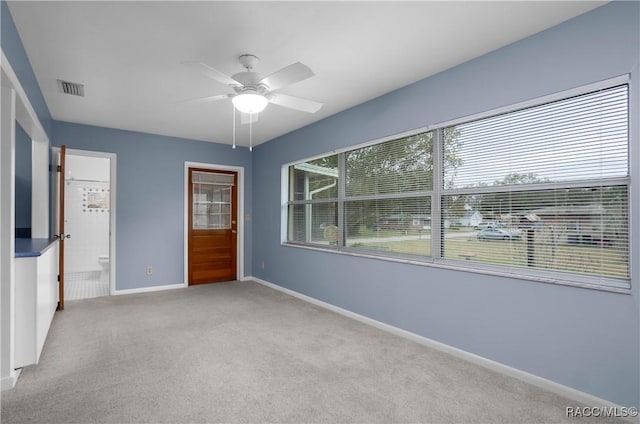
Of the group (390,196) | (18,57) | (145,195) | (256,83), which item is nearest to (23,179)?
(145,195)

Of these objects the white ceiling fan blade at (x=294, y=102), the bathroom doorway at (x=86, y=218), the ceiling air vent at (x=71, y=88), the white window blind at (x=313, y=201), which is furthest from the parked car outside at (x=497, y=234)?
the bathroom doorway at (x=86, y=218)

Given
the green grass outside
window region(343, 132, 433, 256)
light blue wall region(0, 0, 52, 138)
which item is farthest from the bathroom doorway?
the green grass outside

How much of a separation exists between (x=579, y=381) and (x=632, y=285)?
0.70 m

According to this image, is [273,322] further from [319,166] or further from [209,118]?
[209,118]

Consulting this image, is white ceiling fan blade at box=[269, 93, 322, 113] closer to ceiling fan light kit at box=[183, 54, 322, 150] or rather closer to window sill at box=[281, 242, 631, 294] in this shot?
ceiling fan light kit at box=[183, 54, 322, 150]

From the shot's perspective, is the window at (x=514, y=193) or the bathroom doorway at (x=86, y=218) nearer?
the window at (x=514, y=193)

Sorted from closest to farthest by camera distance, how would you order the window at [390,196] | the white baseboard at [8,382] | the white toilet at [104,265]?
the white baseboard at [8,382] → the window at [390,196] → the white toilet at [104,265]

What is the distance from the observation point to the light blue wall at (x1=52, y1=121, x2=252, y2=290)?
4875 mm

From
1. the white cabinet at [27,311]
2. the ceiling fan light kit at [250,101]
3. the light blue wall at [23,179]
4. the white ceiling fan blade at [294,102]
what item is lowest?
the white cabinet at [27,311]

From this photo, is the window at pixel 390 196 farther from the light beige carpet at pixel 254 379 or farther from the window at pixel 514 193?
the light beige carpet at pixel 254 379

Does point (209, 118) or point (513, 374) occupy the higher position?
point (209, 118)

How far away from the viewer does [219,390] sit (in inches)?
89.0

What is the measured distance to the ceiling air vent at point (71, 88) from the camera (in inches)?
130

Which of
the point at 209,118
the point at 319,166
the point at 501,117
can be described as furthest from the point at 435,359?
the point at 209,118
